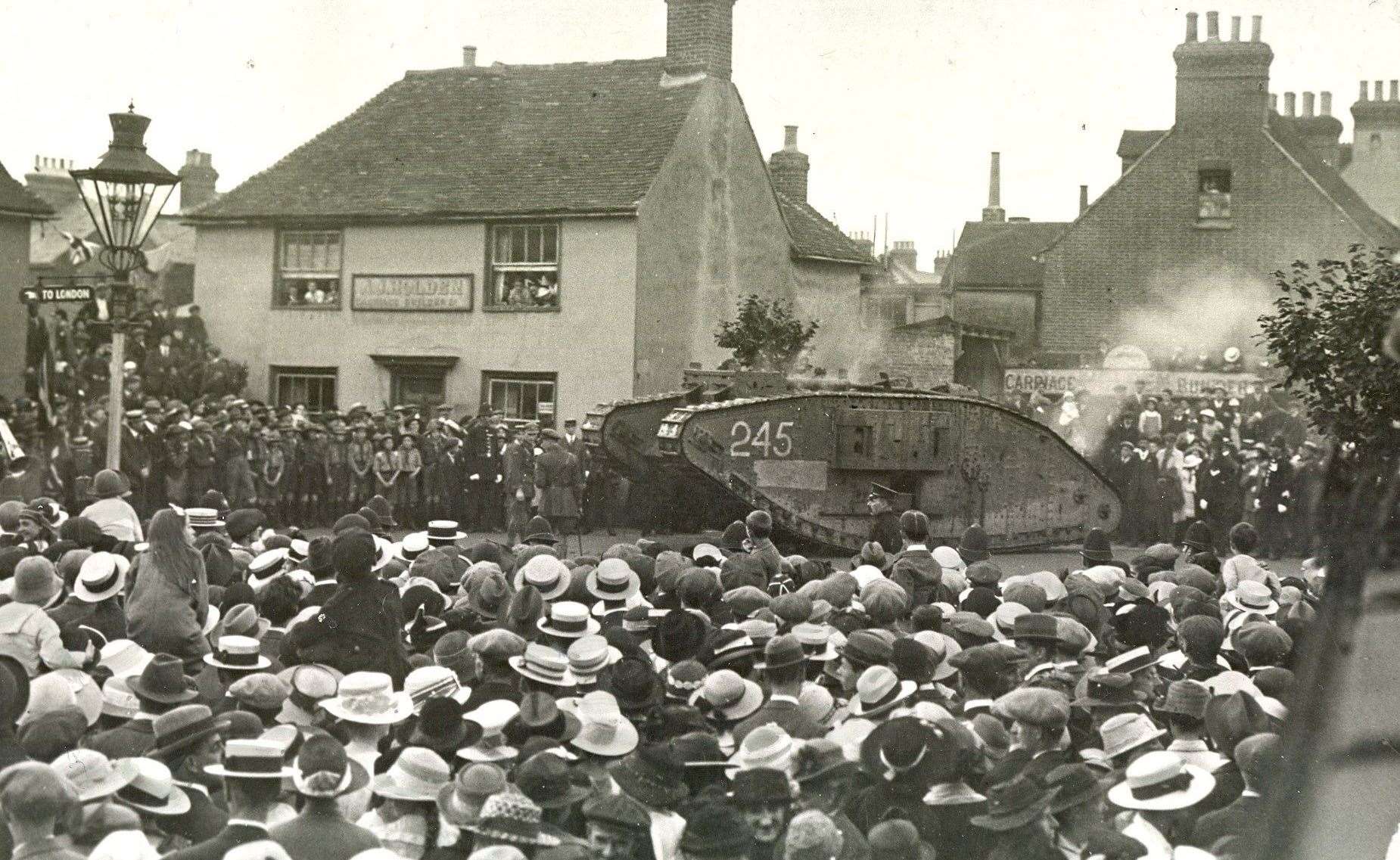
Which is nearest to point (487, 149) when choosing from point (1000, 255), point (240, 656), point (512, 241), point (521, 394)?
point (512, 241)

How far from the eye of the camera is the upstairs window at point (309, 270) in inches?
1227

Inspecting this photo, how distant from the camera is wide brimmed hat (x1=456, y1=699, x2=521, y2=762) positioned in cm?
595

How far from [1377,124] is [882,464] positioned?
26.0m

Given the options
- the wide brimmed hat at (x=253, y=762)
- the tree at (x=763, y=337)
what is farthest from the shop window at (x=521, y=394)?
the wide brimmed hat at (x=253, y=762)

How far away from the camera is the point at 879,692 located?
Answer: 6691 mm

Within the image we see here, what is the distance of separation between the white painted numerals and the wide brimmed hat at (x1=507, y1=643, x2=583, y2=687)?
45.7ft

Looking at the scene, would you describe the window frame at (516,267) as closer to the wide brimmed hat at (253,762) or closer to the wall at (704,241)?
Answer: the wall at (704,241)

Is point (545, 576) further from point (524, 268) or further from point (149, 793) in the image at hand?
point (524, 268)

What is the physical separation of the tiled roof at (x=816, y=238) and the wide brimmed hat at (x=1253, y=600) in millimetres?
23695

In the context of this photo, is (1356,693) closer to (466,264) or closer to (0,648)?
(0,648)

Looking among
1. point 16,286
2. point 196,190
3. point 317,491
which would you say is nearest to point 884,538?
point 317,491

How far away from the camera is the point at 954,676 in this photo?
7801 mm

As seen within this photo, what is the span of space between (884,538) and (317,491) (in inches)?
362

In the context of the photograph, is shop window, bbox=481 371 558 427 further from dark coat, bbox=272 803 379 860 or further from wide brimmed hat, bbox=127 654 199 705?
dark coat, bbox=272 803 379 860
